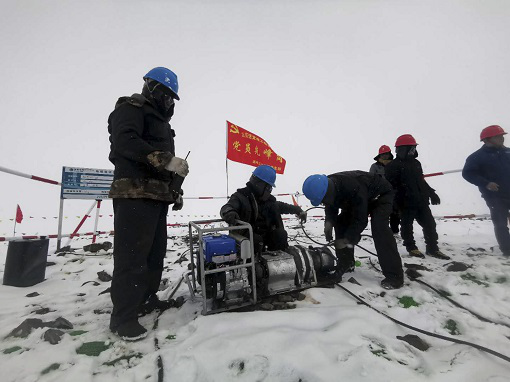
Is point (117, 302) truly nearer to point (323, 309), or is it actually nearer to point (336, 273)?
point (323, 309)

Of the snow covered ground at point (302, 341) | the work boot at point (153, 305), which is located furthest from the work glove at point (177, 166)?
the work boot at point (153, 305)

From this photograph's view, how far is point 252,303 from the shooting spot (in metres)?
2.60

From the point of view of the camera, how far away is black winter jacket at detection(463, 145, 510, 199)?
1203mm

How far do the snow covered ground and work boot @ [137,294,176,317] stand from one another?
0.11m

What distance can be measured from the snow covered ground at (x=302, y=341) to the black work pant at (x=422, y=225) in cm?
159

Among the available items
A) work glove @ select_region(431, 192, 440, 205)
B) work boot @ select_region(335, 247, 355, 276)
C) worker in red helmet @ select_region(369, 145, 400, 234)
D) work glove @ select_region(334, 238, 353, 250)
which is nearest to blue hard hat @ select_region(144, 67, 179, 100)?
work glove @ select_region(334, 238, 353, 250)

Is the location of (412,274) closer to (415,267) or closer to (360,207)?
(415,267)

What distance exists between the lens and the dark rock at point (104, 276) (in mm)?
3670

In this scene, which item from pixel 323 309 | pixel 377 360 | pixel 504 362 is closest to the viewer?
pixel 504 362

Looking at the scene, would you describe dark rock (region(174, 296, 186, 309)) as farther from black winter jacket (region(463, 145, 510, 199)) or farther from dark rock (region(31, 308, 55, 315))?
black winter jacket (region(463, 145, 510, 199))

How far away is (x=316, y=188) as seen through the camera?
3.23m

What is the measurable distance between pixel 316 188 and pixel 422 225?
249 cm

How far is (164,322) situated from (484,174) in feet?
9.24

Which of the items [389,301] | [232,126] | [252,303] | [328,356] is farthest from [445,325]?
[232,126]
